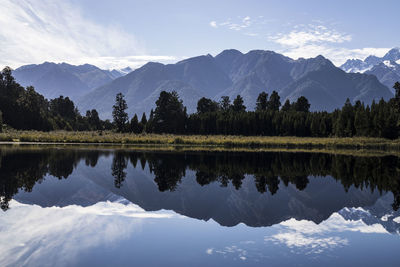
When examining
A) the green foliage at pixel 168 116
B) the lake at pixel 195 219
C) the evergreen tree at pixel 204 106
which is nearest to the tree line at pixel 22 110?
the green foliage at pixel 168 116

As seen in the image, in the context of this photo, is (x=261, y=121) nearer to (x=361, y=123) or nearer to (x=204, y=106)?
(x=204, y=106)

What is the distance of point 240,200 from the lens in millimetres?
19688

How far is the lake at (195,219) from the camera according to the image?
1078 centimetres

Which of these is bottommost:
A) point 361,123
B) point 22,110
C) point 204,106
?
point 361,123

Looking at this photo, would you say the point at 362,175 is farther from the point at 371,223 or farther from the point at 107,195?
the point at 107,195

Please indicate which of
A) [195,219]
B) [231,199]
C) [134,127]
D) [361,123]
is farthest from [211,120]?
[195,219]

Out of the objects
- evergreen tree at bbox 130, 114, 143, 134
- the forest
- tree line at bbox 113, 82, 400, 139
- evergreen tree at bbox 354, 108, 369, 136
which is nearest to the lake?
evergreen tree at bbox 354, 108, 369, 136

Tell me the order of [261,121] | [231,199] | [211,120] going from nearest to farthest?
[231,199] < [261,121] < [211,120]

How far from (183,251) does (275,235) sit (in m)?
3.75

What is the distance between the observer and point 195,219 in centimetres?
1571

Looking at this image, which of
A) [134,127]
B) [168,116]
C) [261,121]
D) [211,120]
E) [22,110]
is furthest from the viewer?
[211,120]

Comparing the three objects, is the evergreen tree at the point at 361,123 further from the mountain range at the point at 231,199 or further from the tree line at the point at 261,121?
the mountain range at the point at 231,199

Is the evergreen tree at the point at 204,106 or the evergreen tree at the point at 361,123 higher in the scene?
the evergreen tree at the point at 204,106

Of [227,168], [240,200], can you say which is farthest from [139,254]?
[227,168]
